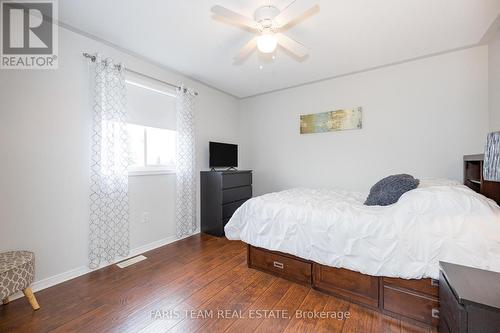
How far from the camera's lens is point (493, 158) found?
1.03 m

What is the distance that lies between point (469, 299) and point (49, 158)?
3.32 m

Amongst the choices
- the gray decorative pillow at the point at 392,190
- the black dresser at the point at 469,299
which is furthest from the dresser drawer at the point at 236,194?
the black dresser at the point at 469,299

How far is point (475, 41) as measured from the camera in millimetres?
2539

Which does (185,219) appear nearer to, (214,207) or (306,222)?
(214,207)

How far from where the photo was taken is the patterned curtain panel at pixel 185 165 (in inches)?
132

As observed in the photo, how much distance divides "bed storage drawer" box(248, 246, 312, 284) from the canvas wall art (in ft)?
7.78

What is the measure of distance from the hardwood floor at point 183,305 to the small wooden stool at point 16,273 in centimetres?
21

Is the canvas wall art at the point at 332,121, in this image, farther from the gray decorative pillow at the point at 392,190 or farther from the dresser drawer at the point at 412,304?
the dresser drawer at the point at 412,304

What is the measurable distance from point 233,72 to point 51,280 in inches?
133

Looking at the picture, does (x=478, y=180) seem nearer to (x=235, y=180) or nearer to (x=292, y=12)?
(x=292, y=12)

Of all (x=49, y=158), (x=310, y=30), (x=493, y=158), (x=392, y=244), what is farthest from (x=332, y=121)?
(x=49, y=158)

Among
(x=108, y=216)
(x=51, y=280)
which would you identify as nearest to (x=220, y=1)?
(x=108, y=216)

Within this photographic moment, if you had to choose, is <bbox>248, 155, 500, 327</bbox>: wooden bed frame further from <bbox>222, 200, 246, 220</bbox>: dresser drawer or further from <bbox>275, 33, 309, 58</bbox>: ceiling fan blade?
<bbox>275, 33, 309, 58</bbox>: ceiling fan blade

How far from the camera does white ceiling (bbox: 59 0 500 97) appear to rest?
6.37 ft
